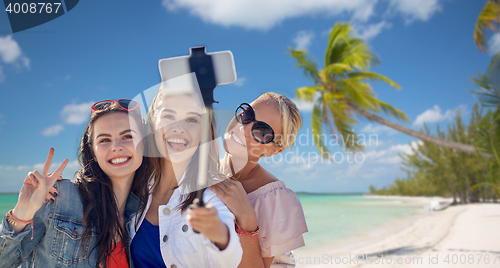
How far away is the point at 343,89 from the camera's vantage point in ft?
48.9

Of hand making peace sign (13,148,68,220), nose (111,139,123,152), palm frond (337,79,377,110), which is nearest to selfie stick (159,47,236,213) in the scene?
nose (111,139,123,152)

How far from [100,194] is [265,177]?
3.86 ft

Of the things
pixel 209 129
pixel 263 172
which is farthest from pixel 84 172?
pixel 263 172

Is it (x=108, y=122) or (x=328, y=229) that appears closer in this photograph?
(x=108, y=122)

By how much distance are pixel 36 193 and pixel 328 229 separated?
67.7 feet

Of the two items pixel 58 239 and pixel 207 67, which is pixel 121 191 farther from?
pixel 207 67

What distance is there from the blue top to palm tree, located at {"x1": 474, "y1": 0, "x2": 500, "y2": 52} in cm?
1448

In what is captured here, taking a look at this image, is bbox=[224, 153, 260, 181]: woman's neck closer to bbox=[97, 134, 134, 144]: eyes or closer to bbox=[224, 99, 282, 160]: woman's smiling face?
bbox=[224, 99, 282, 160]: woman's smiling face

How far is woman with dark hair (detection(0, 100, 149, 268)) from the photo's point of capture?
5.57ft

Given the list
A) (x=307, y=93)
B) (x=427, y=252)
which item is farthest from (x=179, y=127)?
(x=307, y=93)

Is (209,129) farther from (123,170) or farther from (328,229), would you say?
(328,229)

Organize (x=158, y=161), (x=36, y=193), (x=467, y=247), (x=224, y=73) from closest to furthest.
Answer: (x=224, y=73), (x=36, y=193), (x=158, y=161), (x=467, y=247)

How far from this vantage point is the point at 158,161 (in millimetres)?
2232

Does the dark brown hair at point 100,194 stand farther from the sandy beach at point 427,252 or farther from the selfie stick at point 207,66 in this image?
the sandy beach at point 427,252
